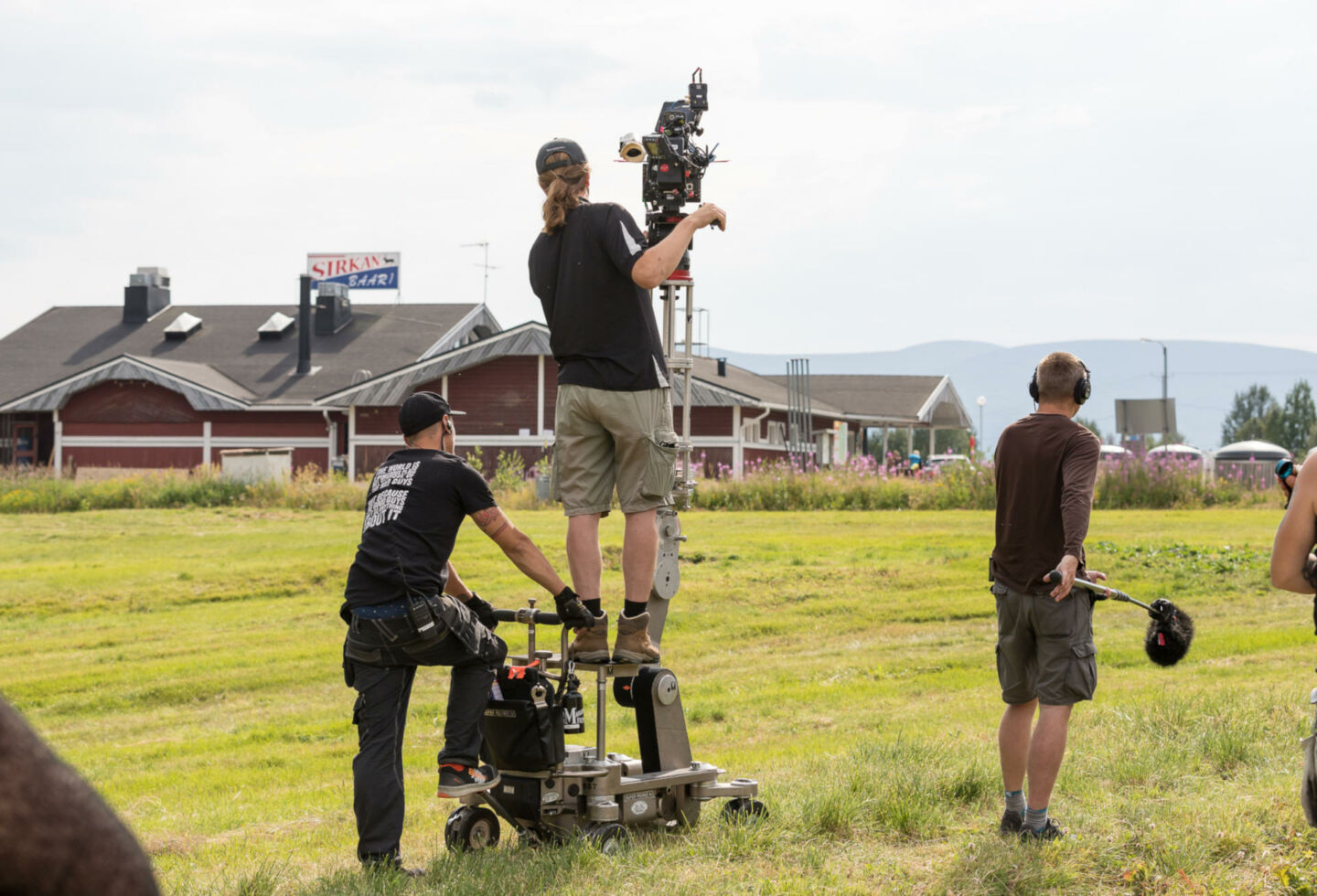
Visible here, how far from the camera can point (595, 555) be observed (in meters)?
6.41

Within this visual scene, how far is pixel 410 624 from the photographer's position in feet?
18.7

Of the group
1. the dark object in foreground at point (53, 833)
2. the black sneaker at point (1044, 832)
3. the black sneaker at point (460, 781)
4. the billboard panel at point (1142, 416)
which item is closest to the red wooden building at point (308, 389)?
the billboard panel at point (1142, 416)

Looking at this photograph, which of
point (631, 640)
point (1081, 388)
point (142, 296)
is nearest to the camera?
point (1081, 388)

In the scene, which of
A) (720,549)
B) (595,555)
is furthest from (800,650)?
(595,555)

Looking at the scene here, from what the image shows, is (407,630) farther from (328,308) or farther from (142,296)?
(142,296)

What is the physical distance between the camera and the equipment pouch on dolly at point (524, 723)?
6.01 meters

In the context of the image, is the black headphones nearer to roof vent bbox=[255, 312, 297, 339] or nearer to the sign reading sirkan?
roof vent bbox=[255, 312, 297, 339]

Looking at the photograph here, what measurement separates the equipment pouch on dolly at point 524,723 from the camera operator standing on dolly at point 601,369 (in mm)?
316

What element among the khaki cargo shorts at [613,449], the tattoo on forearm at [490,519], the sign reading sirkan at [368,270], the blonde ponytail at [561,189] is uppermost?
the sign reading sirkan at [368,270]

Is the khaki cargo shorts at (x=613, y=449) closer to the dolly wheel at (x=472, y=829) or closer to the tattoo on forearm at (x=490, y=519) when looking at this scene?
the tattoo on forearm at (x=490, y=519)

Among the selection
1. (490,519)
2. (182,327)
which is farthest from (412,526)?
(182,327)

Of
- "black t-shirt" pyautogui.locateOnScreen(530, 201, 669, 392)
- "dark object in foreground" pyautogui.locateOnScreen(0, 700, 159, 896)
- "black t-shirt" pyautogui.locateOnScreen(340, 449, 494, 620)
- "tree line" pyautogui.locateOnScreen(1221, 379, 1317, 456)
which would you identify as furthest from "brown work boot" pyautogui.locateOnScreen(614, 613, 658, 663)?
"tree line" pyautogui.locateOnScreen(1221, 379, 1317, 456)

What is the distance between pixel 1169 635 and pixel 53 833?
559 cm

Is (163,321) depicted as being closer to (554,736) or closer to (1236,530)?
(1236,530)
